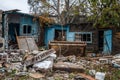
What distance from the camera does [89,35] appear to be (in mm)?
21812

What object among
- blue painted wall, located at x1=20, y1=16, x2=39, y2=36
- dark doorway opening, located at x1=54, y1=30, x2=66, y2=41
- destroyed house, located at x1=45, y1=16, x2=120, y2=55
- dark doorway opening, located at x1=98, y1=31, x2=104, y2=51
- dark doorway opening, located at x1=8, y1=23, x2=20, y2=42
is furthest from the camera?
dark doorway opening, located at x1=54, y1=30, x2=66, y2=41

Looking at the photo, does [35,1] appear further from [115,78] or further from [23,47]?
[115,78]

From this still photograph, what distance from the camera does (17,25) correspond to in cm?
2331

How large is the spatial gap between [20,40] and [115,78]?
434 inches

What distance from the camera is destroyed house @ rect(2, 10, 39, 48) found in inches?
821

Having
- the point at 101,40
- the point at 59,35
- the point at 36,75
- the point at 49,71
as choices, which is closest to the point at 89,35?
the point at 101,40

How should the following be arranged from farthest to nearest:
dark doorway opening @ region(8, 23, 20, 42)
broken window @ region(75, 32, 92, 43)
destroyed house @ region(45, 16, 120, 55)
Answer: dark doorway opening @ region(8, 23, 20, 42) → broken window @ region(75, 32, 92, 43) → destroyed house @ region(45, 16, 120, 55)

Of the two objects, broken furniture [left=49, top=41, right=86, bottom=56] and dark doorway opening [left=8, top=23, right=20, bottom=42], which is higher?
dark doorway opening [left=8, top=23, right=20, bottom=42]

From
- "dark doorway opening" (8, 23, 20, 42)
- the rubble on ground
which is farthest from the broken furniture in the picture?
"dark doorway opening" (8, 23, 20, 42)

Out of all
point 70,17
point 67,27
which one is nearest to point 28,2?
point 70,17

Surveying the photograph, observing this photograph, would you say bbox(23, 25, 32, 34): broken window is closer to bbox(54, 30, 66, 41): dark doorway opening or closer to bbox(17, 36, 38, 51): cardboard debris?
bbox(54, 30, 66, 41): dark doorway opening

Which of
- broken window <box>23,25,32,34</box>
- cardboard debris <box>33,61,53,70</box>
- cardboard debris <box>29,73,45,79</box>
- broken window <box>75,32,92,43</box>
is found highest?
broken window <box>23,25,32,34</box>

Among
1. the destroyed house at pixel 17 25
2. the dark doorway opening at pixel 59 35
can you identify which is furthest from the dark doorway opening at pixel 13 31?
the dark doorway opening at pixel 59 35

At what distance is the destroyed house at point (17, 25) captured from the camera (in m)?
20.9
